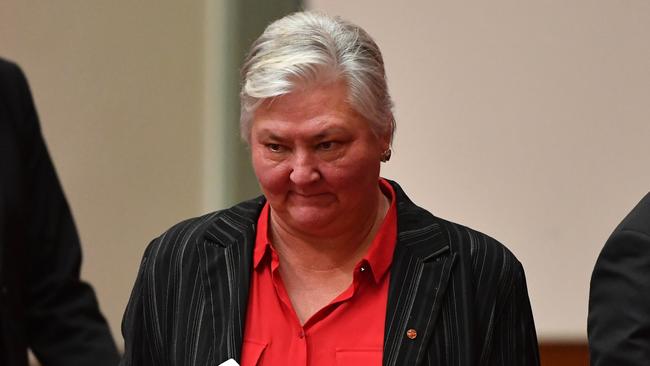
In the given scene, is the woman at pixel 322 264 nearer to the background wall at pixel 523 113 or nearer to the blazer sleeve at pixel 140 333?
the blazer sleeve at pixel 140 333

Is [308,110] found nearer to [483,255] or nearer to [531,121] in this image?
[483,255]

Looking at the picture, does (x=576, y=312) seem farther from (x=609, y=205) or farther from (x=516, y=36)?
(x=516, y=36)

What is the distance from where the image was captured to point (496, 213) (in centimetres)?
507

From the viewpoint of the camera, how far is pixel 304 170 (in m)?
2.75

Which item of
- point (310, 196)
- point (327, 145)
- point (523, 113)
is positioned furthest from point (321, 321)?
point (523, 113)

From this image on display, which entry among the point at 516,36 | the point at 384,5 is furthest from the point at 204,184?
the point at 516,36

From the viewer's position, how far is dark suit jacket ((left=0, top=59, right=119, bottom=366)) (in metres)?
2.76

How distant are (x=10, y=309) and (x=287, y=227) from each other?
626mm

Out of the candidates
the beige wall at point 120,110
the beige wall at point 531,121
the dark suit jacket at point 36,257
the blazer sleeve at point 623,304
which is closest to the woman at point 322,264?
the dark suit jacket at point 36,257

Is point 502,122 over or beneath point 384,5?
beneath

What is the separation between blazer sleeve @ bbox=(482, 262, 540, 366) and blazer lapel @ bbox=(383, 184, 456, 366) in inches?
5.7

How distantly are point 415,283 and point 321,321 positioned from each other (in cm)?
22

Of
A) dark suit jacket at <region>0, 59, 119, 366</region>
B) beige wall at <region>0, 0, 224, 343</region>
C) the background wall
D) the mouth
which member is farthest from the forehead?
beige wall at <region>0, 0, 224, 343</region>

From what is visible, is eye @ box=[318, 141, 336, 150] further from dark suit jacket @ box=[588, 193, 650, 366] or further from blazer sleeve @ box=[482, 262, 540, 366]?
dark suit jacket @ box=[588, 193, 650, 366]
